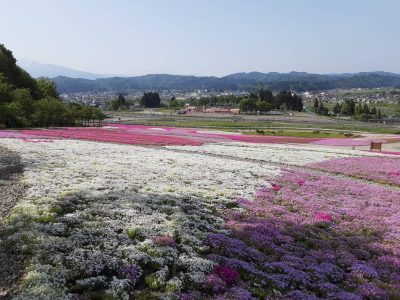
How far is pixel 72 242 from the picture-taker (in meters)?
15.0

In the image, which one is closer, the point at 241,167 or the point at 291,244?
the point at 291,244

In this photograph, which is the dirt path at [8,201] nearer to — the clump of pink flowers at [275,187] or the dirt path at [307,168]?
the clump of pink flowers at [275,187]

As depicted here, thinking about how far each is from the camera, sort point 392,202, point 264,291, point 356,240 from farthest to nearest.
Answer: point 392,202 → point 356,240 → point 264,291

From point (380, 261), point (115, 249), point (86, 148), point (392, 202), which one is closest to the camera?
point (115, 249)

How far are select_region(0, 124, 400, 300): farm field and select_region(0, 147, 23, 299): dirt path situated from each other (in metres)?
0.18

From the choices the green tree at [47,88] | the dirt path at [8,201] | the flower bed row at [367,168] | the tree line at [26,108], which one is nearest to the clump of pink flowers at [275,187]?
the flower bed row at [367,168]

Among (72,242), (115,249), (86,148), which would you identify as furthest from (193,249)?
(86,148)

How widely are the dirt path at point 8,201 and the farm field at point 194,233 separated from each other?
176mm

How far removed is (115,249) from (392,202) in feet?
67.2

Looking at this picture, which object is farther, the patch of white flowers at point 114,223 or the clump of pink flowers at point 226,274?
the clump of pink flowers at point 226,274

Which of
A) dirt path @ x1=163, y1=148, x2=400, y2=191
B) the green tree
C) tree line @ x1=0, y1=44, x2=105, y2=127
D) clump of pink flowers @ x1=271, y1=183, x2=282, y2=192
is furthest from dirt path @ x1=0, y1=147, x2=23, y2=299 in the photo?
the green tree

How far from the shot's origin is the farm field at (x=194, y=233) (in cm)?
1300

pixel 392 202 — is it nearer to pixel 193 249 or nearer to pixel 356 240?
pixel 356 240

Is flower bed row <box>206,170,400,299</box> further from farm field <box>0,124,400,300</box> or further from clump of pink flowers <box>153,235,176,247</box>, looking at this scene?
clump of pink flowers <box>153,235,176,247</box>
